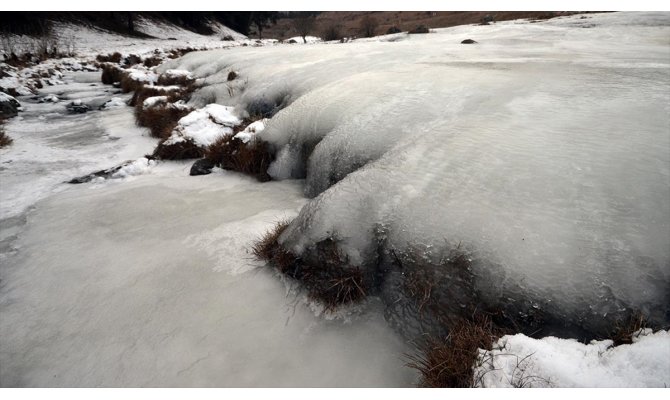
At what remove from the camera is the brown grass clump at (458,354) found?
66.7 inches

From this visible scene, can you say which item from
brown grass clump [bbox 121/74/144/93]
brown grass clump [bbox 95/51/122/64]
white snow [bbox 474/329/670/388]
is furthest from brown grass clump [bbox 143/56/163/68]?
white snow [bbox 474/329/670/388]

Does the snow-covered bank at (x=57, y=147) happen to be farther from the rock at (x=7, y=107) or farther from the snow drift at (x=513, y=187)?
the snow drift at (x=513, y=187)

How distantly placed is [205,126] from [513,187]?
474 centimetres

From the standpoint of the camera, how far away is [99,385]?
1928 millimetres

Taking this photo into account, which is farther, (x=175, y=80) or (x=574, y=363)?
(x=175, y=80)

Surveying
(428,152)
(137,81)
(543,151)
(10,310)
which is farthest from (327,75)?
(137,81)

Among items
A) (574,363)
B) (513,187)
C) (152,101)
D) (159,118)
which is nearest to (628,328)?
(574,363)

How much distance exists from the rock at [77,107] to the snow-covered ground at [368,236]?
5.17m

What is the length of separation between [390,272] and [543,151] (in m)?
1.40

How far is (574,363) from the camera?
158 cm

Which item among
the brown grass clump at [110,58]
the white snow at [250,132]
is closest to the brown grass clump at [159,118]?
the white snow at [250,132]

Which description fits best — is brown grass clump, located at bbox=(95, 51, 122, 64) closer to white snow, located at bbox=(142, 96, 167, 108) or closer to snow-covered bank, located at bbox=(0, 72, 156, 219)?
snow-covered bank, located at bbox=(0, 72, 156, 219)

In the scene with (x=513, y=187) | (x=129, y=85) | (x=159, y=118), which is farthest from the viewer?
(x=129, y=85)

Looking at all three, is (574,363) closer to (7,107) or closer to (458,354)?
(458,354)
